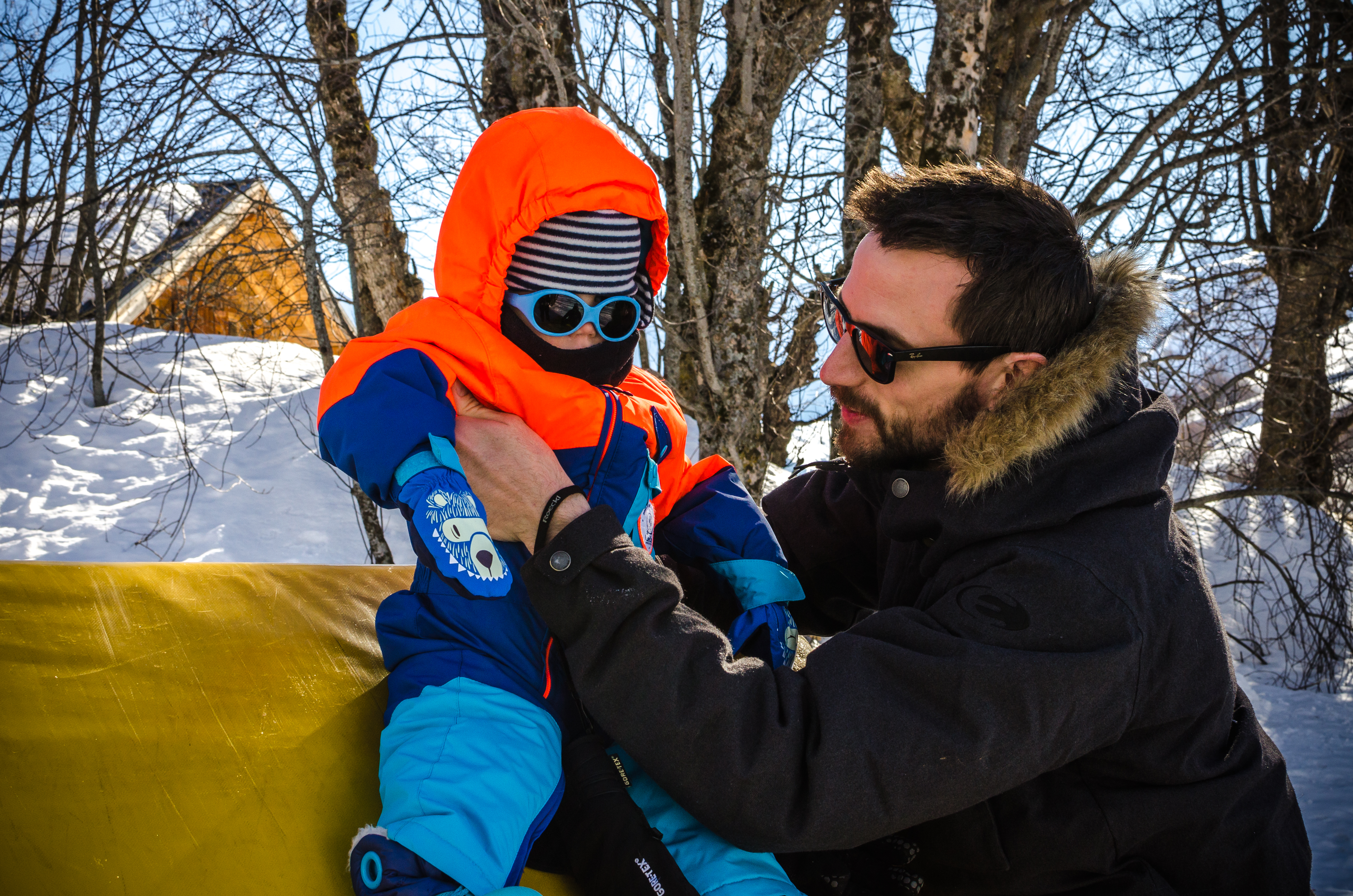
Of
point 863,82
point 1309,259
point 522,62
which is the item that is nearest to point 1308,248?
point 1309,259

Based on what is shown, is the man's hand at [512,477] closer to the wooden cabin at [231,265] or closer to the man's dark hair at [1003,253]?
the man's dark hair at [1003,253]

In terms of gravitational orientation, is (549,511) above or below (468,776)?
above

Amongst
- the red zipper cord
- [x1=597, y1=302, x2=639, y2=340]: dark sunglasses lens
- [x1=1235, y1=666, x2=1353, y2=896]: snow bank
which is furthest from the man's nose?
[x1=1235, y1=666, x2=1353, y2=896]: snow bank

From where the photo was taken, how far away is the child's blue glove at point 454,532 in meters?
1.29

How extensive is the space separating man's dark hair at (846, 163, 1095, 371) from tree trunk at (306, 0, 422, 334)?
3766 millimetres

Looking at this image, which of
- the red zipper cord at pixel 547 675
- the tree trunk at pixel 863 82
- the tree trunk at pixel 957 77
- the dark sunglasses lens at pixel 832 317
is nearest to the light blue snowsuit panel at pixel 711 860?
the red zipper cord at pixel 547 675

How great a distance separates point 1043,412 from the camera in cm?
154

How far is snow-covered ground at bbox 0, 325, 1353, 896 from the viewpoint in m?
5.20

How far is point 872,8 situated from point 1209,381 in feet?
12.7

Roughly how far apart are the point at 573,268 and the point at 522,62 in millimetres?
2780

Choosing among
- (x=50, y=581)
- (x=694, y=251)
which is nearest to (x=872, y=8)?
(x=694, y=251)

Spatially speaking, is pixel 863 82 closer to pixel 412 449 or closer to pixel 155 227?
pixel 412 449

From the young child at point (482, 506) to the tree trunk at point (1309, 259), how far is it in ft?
17.2

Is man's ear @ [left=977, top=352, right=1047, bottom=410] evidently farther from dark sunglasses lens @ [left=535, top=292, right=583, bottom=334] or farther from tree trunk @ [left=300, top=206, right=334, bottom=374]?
tree trunk @ [left=300, top=206, right=334, bottom=374]
